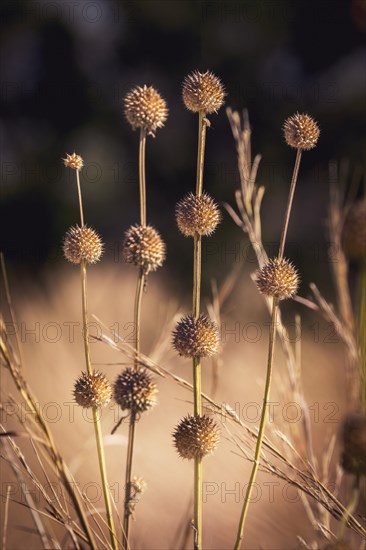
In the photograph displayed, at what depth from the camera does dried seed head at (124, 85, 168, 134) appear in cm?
38

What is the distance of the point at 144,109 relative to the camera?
383 millimetres

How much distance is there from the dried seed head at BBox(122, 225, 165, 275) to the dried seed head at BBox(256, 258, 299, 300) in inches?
2.7

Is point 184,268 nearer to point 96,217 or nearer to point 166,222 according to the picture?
point 166,222

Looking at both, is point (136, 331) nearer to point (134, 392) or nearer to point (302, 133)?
point (134, 392)

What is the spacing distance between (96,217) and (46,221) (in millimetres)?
190

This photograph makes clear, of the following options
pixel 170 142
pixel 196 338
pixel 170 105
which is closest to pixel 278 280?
pixel 196 338

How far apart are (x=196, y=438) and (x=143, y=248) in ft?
0.40

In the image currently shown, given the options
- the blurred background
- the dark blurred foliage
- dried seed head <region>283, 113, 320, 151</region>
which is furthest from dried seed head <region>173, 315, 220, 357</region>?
the dark blurred foliage

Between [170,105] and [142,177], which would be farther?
[170,105]

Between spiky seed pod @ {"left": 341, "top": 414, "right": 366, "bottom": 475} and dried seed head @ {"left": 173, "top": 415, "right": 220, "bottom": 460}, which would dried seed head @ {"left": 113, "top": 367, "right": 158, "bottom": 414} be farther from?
spiky seed pod @ {"left": 341, "top": 414, "right": 366, "bottom": 475}

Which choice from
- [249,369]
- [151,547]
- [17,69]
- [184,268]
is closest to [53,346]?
[249,369]

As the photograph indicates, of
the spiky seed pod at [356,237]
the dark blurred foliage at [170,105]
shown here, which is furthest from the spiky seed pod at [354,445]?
the dark blurred foliage at [170,105]

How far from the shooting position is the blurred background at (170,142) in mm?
1772

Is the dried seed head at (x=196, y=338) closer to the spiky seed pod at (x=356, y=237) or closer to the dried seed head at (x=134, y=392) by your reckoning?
the dried seed head at (x=134, y=392)
